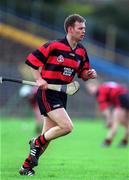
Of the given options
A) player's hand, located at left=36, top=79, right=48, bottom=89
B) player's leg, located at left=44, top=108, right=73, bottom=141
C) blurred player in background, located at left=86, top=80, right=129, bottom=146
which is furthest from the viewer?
blurred player in background, located at left=86, top=80, right=129, bottom=146

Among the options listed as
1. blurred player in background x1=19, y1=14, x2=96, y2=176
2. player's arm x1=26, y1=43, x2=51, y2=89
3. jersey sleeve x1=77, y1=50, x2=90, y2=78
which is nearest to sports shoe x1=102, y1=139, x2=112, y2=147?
jersey sleeve x1=77, y1=50, x2=90, y2=78

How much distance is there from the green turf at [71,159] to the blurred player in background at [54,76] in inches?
18.6

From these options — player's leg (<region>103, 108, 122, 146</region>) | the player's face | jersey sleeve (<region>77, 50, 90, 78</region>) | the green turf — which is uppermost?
the player's face

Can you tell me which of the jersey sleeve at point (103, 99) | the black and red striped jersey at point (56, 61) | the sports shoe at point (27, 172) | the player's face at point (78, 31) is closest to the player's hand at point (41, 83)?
the black and red striped jersey at point (56, 61)

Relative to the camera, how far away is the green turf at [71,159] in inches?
448

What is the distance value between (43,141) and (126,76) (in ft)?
81.1

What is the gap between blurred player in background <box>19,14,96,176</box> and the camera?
11250 mm

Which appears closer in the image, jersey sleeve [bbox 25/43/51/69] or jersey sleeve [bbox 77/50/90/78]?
jersey sleeve [bbox 25/43/51/69]

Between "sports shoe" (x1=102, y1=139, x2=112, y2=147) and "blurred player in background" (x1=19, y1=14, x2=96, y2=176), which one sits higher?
"blurred player in background" (x1=19, y1=14, x2=96, y2=176)

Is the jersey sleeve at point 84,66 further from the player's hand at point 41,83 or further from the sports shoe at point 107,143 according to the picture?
the sports shoe at point 107,143

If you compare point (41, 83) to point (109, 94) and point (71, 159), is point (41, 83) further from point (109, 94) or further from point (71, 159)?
point (109, 94)

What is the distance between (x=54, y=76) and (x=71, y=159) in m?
3.50

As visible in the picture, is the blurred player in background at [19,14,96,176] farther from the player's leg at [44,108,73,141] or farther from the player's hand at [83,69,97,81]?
the player's hand at [83,69,97,81]

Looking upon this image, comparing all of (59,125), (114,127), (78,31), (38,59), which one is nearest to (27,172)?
(59,125)
